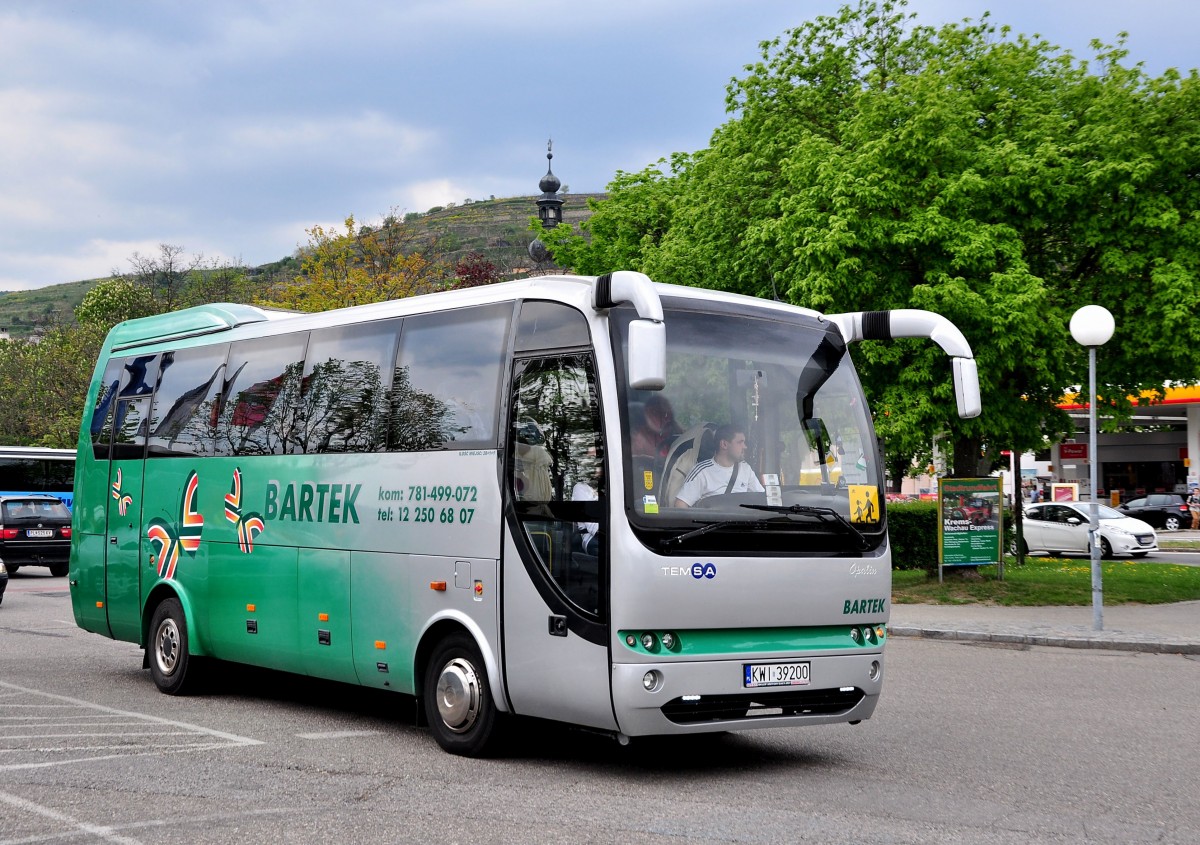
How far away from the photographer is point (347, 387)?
33.6ft

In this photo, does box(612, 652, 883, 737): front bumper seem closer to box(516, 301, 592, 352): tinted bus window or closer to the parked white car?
box(516, 301, 592, 352): tinted bus window

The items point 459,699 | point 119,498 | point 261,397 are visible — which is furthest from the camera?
point 119,498

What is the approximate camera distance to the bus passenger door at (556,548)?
7.75 metres

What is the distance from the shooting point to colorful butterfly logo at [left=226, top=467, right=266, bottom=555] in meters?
10.9

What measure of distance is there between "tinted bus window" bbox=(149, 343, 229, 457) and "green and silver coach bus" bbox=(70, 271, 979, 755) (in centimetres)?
115

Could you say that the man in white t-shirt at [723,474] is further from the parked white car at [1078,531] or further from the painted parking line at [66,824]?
the parked white car at [1078,531]

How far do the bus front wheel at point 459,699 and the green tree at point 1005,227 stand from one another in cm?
1312

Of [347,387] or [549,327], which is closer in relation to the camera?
[549,327]

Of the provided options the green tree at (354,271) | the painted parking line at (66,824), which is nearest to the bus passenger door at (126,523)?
the painted parking line at (66,824)

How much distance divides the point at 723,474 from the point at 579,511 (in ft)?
2.93

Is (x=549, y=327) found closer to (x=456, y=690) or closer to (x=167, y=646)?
(x=456, y=690)

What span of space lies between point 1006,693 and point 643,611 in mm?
5793

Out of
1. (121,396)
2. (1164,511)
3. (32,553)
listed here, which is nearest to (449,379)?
(121,396)

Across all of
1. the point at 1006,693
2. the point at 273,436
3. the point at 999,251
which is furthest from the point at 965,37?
the point at 273,436
